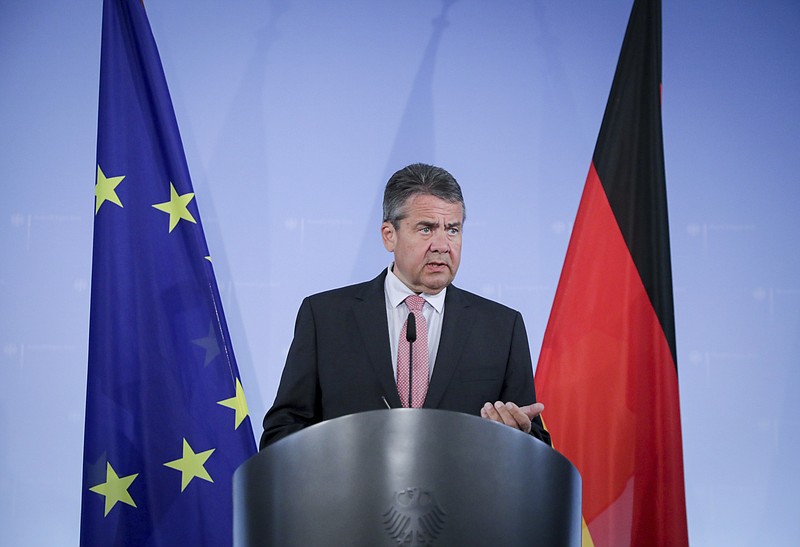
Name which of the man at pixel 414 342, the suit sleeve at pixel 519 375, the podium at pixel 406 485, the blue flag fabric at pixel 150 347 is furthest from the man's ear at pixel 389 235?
the podium at pixel 406 485

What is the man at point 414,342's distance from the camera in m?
2.18

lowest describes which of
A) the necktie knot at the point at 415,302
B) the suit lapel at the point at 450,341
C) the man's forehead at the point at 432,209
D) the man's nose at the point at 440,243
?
the suit lapel at the point at 450,341

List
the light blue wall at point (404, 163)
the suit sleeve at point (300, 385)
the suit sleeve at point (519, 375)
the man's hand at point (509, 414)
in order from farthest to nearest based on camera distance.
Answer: the light blue wall at point (404, 163) → the suit sleeve at point (519, 375) → the suit sleeve at point (300, 385) → the man's hand at point (509, 414)

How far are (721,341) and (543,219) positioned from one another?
31.3 inches

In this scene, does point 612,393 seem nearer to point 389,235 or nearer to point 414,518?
point 389,235

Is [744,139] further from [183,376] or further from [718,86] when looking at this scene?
[183,376]

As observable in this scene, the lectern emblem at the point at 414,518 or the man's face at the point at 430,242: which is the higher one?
the man's face at the point at 430,242

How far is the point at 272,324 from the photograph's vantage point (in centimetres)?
322

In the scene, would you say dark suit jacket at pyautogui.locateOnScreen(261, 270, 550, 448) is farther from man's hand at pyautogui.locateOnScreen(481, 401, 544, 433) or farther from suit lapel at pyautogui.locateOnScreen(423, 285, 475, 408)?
man's hand at pyautogui.locateOnScreen(481, 401, 544, 433)

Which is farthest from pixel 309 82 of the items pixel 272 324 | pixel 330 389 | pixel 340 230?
pixel 330 389

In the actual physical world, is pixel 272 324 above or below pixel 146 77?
below

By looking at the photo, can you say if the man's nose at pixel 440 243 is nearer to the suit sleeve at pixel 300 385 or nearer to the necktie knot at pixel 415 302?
the necktie knot at pixel 415 302

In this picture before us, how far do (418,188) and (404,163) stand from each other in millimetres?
1046

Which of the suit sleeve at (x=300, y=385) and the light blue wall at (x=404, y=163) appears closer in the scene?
the suit sleeve at (x=300, y=385)
